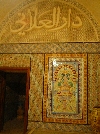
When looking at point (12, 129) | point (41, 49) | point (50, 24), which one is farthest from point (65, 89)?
point (12, 129)

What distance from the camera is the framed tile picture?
13.0ft

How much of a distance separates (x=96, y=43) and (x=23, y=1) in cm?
194

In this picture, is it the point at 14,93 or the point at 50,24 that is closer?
the point at 50,24

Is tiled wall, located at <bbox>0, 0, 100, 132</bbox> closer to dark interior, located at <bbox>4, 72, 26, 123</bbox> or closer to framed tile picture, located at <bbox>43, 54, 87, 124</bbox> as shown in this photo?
framed tile picture, located at <bbox>43, 54, 87, 124</bbox>

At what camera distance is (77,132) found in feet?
12.8

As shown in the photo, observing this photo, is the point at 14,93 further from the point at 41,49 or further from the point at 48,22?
the point at 48,22

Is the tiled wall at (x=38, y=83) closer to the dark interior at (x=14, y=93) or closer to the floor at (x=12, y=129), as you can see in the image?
the floor at (x=12, y=129)

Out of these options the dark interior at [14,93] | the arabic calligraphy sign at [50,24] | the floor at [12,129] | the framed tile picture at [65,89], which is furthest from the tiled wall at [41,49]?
the dark interior at [14,93]

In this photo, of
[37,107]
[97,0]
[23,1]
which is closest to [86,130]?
[37,107]

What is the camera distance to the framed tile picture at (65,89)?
157 inches

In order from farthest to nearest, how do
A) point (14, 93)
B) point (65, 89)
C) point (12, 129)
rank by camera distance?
point (14, 93), point (12, 129), point (65, 89)

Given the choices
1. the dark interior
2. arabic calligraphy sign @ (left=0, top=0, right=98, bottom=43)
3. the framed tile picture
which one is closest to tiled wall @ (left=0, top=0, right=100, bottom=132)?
arabic calligraphy sign @ (left=0, top=0, right=98, bottom=43)

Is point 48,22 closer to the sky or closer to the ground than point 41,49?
closer to the sky

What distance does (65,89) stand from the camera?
4.06 metres
